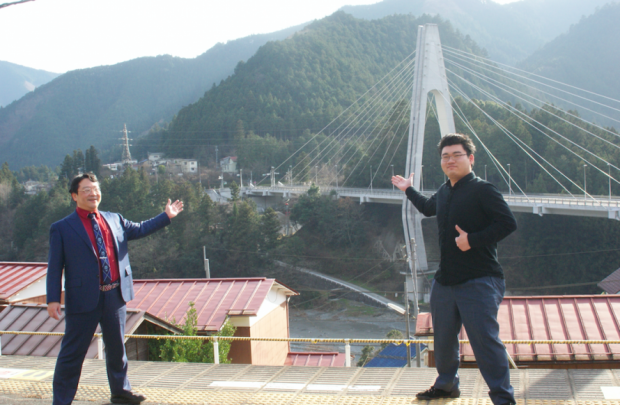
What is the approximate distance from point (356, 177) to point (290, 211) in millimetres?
5948

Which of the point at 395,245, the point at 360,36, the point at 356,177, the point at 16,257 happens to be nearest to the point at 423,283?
the point at 395,245

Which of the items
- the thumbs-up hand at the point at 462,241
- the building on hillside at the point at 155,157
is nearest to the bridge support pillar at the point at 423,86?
the thumbs-up hand at the point at 462,241

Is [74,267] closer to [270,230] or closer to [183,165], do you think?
[270,230]

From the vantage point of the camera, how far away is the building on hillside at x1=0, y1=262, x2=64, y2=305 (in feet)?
23.1

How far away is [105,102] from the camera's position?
4476 inches

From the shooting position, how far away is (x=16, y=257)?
126 feet

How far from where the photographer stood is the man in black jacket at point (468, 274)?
2229 millimetres

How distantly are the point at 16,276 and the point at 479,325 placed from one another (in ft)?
24.8

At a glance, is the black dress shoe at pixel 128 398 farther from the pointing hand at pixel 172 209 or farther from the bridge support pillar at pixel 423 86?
the bridge support pillar at pixel 423 86

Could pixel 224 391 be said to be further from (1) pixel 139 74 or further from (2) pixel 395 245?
(1) pixel 139 74

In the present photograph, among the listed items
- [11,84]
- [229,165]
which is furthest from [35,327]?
[11,84]

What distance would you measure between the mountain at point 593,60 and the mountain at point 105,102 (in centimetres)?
7050

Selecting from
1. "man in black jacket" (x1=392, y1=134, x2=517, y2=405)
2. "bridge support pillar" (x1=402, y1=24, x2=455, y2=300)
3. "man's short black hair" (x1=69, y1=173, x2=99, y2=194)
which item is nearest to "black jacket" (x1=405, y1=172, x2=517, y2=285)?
"man in black jacket" (x1=392, y1=134, x2=517, y2=405)

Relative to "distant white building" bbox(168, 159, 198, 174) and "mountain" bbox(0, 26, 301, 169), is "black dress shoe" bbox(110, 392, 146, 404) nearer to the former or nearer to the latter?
"distant white building" bbox(168, 159, 198, 174)
